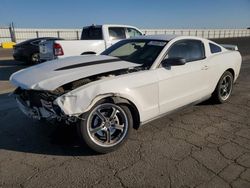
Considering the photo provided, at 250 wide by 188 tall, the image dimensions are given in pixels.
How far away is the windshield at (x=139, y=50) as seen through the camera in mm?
4008

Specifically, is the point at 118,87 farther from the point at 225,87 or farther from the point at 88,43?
the point at 88,43

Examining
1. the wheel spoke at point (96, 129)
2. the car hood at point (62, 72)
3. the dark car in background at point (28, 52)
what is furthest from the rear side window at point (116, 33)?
the wheel spoke at point (96, 129)

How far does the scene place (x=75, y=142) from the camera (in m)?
3.60

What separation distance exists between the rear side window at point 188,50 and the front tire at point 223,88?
2.82 feet

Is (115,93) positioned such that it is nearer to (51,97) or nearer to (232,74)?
(51,97)

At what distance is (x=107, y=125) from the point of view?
11.0ft

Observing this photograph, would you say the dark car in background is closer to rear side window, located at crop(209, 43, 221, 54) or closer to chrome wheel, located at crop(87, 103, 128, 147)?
rear side window, located at crop(209, 43, 221, 54)

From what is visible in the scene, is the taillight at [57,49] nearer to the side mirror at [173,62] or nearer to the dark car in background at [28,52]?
the dark car in background at [28,52]

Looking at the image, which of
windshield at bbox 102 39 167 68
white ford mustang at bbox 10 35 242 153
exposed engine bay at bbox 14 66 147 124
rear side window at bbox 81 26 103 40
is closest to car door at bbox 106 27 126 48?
rear side window at bbox 81 26 103 40

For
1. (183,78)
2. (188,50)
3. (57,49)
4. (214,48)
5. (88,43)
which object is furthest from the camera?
(88,43)

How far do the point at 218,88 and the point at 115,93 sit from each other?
284 cm

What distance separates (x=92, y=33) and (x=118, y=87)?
715cm

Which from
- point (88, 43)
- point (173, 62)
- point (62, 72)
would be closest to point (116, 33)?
point (88, 43)

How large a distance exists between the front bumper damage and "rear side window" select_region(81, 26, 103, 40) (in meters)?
6.51
